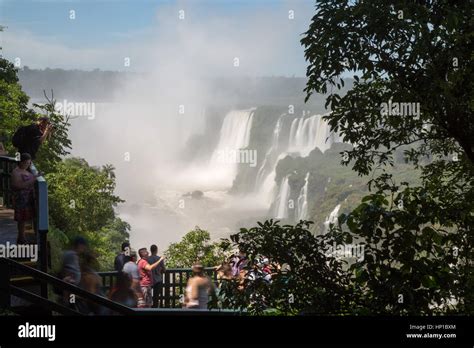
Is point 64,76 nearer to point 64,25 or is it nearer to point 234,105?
point 64,25

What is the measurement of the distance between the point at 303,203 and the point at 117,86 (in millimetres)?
21095

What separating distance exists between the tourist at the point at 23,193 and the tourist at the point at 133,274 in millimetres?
1307

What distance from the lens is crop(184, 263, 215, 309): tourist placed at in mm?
7719

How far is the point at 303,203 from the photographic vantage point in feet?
196

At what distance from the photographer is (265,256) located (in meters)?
4.84

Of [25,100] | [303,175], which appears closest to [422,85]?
[25,100]

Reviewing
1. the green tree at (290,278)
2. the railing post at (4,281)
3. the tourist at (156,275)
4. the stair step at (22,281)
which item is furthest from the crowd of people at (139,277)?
the green tree at (290,278)

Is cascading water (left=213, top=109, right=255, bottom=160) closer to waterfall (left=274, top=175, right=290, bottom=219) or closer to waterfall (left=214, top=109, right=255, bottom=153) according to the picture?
waterfall (left=214, top=109, right=255, bottom=153)

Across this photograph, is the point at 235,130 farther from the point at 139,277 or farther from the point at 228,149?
the point at 139,277

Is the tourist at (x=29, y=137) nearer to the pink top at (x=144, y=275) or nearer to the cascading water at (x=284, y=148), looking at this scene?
the pink top at (x=144, y=275)

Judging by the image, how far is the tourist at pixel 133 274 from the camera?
26.1ft

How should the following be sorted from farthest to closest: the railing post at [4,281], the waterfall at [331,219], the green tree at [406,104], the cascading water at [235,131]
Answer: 1. the cascading water at [235,131]
2. the railing post at [4,281]
3. the waterfall at [331,219]
4. the green tree at [406,104]

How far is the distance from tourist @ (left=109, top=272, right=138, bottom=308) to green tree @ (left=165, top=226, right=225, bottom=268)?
19.4 ft

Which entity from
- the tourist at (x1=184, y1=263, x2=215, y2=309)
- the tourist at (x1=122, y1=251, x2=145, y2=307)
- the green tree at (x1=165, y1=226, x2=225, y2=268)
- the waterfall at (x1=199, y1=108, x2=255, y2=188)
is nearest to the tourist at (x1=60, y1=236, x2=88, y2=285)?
the tourist at (x1=122, y1=251, x2=145, y2=307)
